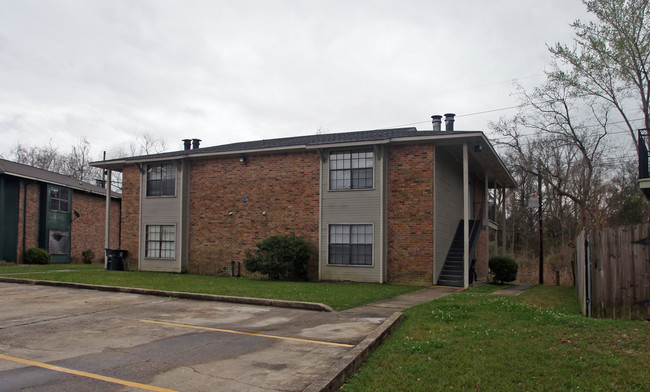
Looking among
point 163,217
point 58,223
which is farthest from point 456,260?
point 58,223

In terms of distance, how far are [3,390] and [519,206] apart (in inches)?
1711

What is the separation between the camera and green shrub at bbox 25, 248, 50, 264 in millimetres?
26953

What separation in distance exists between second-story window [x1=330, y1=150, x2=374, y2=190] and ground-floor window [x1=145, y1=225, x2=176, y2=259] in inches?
321

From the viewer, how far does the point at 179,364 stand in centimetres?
611

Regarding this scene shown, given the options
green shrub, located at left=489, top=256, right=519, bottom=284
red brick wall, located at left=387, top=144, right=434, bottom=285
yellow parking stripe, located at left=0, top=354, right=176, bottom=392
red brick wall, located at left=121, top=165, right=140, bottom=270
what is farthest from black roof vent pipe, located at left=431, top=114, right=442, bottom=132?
yellow parking stripe, located at left=0, top=354, right=176, bottom=392

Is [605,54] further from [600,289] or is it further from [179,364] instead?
[179,364]

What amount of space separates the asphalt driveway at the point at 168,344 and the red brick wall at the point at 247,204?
8.25 meters

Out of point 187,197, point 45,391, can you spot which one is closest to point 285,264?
point 187,197

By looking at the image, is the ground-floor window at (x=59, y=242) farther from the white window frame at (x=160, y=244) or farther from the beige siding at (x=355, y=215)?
the beige siding at (x=355, y=215)

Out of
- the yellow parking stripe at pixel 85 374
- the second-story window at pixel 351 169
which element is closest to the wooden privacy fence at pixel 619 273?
the yellow parking stripe at pixel 85 374

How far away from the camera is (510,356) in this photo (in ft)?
20.2

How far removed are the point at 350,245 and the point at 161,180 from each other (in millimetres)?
9855

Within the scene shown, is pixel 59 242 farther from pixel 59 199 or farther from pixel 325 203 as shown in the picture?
pixel 325 203

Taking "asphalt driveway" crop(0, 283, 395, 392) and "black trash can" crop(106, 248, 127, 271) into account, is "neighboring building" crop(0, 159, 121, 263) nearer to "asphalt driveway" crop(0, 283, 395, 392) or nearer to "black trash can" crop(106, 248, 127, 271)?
"black trash can" crop(106, 248, 127, 271)
